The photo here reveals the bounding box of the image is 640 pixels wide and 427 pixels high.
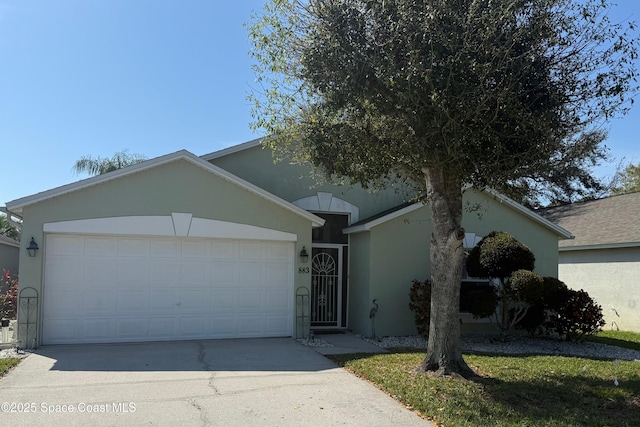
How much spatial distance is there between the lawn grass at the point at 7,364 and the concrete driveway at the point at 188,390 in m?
0.15

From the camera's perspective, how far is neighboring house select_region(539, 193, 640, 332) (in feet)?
49.6

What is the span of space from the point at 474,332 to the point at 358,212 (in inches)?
181

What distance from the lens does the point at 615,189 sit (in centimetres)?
3055

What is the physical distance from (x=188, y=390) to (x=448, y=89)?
5765 millimetres

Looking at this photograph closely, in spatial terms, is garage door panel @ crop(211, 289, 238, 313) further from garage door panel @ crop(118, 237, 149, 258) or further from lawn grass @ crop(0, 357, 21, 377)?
lawn grass @ crop(0, 357, 21, 377)

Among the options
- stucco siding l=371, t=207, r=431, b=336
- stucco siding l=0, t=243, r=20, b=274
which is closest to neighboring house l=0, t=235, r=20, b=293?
stucco siding l=0, t=243, r=20, b=274

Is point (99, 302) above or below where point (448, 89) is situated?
below

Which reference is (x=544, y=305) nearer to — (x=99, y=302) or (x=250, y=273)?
(x=250, y=273)

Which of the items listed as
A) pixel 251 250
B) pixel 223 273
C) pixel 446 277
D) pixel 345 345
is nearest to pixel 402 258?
pixel 345 345

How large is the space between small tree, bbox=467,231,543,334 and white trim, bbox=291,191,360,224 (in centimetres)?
347

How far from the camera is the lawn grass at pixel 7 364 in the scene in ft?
26.3

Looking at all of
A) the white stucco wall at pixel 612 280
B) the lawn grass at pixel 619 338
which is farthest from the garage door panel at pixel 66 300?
the white stucco wall at pixel 612 280

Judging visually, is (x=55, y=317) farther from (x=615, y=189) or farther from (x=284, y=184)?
(x=615, y=189)

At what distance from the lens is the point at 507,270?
Result: 1188 cm
